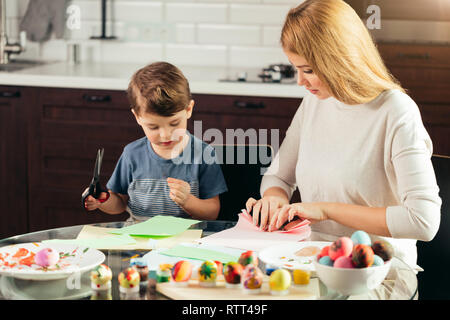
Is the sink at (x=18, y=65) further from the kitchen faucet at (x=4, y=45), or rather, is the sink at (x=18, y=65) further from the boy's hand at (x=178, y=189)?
the boy's hand at (x=178, y=189)

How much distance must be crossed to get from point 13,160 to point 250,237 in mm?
1998

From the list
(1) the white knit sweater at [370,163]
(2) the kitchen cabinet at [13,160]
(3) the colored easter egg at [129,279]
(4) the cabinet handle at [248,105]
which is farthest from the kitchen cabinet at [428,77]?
(3) the colored easter egg at [129,279]

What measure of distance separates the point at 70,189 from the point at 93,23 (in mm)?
1026

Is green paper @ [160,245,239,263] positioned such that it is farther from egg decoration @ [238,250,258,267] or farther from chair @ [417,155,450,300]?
chair @ [417,155,450,300]

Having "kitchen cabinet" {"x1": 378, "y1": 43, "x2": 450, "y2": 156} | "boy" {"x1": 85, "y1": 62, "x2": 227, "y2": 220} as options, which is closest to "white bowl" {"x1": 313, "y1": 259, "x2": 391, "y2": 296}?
"boy" {"x1": 85, "y1": 62, "x2": 227, "y2": 220}

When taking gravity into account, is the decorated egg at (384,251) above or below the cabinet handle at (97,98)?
below

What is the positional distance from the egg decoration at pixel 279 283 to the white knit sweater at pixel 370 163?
0.47 meters

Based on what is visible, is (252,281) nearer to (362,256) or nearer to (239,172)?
(362,256)

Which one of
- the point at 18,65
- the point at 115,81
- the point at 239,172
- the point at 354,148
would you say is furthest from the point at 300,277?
the point at 18,65

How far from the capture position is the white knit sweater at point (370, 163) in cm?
170

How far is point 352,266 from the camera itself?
4.31ft

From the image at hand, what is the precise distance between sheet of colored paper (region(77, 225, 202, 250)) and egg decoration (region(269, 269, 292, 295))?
0.38m
